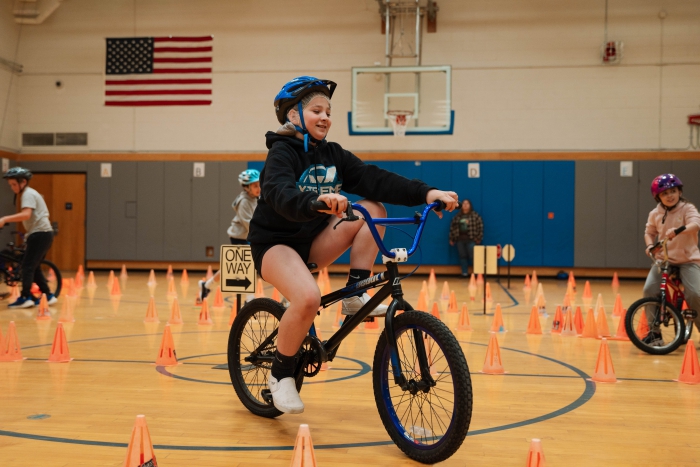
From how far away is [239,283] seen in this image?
6.20 meters

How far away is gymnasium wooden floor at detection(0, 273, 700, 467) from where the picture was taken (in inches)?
143

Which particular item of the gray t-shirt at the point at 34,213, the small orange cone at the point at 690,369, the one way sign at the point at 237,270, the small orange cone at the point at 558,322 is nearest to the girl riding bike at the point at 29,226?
the gray t-shirt at the point at 34,213

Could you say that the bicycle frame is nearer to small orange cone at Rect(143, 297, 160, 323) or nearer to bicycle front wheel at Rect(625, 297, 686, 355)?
bicycle front wheel at Rect(625, 297, 686, 355)

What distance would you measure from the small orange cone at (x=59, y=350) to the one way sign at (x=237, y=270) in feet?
5.07

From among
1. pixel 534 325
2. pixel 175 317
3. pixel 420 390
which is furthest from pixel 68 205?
pixel 420 390

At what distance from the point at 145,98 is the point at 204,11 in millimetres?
2815

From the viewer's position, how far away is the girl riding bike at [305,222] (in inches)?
148

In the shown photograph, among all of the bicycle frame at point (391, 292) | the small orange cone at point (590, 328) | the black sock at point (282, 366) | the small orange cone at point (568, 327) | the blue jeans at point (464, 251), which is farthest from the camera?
the blue jeans at point (464, 251)

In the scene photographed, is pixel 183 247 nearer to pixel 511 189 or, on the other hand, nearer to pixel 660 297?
pixel 511 189

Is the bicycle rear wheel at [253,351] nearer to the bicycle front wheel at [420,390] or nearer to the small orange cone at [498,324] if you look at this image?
the bicycle front wheel at [420,390]

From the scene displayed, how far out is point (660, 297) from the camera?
7.21 m

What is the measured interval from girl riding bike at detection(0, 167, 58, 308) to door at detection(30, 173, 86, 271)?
30.2 feet

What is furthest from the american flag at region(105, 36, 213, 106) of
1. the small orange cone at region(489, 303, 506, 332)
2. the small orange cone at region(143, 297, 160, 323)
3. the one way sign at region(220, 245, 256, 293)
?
the one way sign at region(220, 245, 256, 293)

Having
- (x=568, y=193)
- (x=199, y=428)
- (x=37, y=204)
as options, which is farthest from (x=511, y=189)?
(x=199, y=428)
